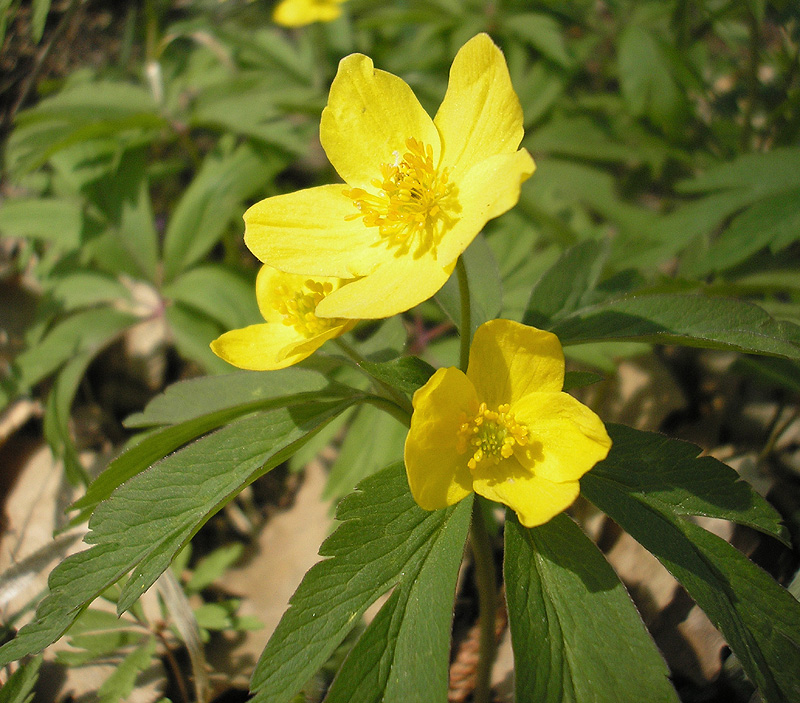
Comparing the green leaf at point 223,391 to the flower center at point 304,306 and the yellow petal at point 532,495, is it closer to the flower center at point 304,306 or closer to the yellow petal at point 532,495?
the flower center at point 304,306

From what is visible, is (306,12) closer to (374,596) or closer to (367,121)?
(367,121)

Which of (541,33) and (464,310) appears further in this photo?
(541,33)

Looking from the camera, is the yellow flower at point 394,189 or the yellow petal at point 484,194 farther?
the yellow flower at point 394,189

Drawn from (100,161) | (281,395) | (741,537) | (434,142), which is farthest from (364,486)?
(100,161)

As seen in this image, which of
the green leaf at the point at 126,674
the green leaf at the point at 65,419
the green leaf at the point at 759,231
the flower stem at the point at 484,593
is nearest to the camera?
the flower stem at the point at 484,593

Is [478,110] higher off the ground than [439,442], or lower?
higher

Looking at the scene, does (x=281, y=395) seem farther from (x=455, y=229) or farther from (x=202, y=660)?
(x=202, y=660)

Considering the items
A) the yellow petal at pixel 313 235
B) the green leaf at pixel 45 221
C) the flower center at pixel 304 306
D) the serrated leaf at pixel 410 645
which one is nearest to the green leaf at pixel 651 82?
the yellow petal at pixel 313 235

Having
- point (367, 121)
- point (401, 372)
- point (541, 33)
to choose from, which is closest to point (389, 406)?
point (401, 372)
